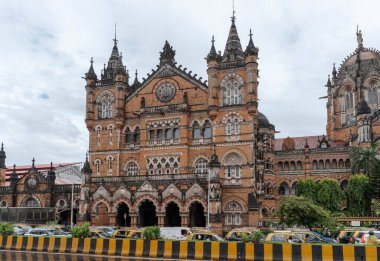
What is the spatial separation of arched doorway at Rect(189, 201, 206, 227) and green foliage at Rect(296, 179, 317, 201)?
15.6m

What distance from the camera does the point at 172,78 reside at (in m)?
55.5

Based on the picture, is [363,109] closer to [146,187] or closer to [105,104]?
[146,187]

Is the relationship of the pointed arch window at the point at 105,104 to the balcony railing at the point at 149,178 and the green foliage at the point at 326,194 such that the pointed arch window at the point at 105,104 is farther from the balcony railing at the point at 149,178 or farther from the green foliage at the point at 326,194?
the green foliage at the point at 326,194

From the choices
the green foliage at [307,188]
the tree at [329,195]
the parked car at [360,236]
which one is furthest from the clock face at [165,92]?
the parked car at [360,236]

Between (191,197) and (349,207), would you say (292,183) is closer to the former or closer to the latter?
(349,207)

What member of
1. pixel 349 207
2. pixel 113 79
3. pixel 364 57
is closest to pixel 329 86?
pixel 364 57

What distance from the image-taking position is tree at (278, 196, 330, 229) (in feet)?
125

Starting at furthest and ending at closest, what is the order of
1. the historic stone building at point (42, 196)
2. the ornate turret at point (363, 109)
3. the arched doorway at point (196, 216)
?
the ornate turret at point (363, 109)
the historic stone building at point (42, 196)
the arched doorway at point (196, 216)

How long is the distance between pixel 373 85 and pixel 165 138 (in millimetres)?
41756

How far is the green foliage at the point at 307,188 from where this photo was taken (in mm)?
59213

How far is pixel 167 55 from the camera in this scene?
5694 centimetres

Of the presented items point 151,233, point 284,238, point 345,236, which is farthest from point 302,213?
point 151,233

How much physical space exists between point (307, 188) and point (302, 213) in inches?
889

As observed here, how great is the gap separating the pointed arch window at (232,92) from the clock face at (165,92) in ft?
22.5
